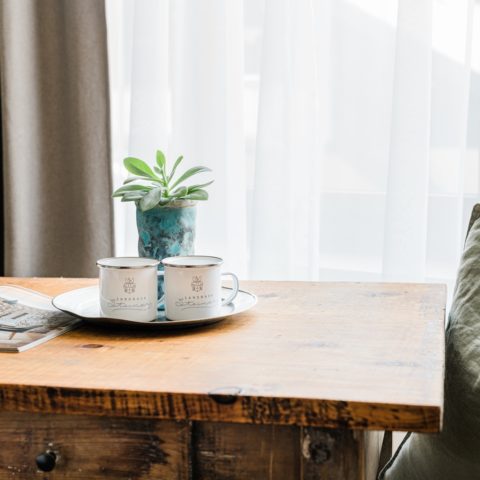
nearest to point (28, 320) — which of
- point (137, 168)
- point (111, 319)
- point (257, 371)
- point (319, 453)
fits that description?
point (111, 319)

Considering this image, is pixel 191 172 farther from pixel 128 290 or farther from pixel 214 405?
pixel 214 405

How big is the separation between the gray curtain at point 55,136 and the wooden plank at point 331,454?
1.32 meters

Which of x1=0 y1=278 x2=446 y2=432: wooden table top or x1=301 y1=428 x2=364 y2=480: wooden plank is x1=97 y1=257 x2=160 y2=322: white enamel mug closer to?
x1=0 y1=278 x2=446 y2=432: wooden table top

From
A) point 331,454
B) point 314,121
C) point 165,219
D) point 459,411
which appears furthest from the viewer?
point 314,121

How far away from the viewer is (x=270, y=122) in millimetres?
1848

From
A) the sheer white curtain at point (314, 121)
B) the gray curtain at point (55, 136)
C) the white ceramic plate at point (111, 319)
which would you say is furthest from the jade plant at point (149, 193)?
the gray curtain at point (55, 136)

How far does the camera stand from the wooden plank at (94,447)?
2.65 feet

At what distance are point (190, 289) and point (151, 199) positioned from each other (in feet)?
0.45

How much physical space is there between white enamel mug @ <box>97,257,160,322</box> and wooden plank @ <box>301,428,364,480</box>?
1.13 feet

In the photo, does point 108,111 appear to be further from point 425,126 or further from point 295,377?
point 295,377

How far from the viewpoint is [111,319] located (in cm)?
102

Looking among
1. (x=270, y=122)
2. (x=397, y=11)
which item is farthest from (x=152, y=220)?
(x=397, y=11)

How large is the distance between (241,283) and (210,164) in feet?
1.89

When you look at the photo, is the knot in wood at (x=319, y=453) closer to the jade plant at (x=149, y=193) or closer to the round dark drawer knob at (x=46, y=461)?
the round dark drawer knob at (x=46, y=461)
